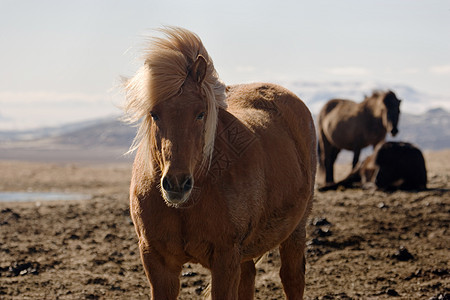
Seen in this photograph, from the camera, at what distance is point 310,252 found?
7.60m

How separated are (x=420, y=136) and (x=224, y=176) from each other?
137m

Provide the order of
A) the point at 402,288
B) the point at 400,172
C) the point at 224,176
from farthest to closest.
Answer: the point at 400,172 < the point at 402,288 < the point at 224,176

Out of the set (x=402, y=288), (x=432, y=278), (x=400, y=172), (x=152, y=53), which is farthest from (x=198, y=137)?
(x=400, y=172)

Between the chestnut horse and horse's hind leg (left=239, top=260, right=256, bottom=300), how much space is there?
600 mm

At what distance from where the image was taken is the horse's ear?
3641mm

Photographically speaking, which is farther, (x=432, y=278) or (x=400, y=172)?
(x=400, y=172)

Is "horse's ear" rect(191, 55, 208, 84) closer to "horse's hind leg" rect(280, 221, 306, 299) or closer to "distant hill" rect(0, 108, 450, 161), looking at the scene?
"horse's hind leg" rect(280, 221, 306, 299)

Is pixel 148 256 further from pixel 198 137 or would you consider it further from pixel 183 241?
pixel 198 137

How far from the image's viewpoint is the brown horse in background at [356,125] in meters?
13.5

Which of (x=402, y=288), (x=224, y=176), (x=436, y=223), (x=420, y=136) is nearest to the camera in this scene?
(x=224, y=176)

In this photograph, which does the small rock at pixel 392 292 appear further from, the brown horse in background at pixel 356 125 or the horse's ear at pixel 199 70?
the brown horse in background at pixel 356 125

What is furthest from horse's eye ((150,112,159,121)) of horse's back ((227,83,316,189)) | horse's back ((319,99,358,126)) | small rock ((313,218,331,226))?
horse's back ((319,99,358,126))

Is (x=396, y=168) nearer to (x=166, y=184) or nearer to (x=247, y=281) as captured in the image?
(x=247, y=281)

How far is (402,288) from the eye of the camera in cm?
618
